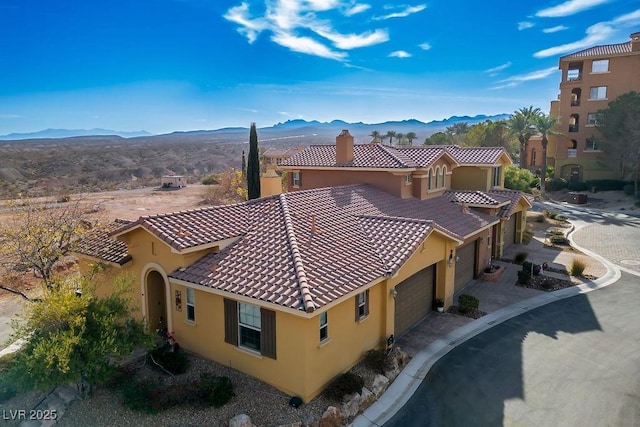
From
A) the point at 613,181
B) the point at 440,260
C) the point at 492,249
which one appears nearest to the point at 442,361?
the point at 440,260

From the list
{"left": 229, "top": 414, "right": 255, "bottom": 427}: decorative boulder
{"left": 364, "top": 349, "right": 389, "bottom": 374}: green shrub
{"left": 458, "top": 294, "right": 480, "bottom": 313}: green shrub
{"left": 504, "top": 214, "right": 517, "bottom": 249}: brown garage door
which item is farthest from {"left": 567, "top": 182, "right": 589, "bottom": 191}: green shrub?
{"left": 229, "top": 414, "right": 255, "bottom": 427}: decorative boulder

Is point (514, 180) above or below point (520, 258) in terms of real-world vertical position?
above

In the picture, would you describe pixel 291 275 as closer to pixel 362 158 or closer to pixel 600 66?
pixel 362 158

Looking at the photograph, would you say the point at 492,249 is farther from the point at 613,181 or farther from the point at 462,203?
the point at 613,181

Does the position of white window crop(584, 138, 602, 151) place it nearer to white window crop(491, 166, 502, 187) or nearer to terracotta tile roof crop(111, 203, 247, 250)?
white window crop(491, 166, 502, 187)

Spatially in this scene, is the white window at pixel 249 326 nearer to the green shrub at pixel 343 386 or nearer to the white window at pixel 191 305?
the white window at pixel 191 305

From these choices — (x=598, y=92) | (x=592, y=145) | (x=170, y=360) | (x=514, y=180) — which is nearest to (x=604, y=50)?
(x=598, y=92)
